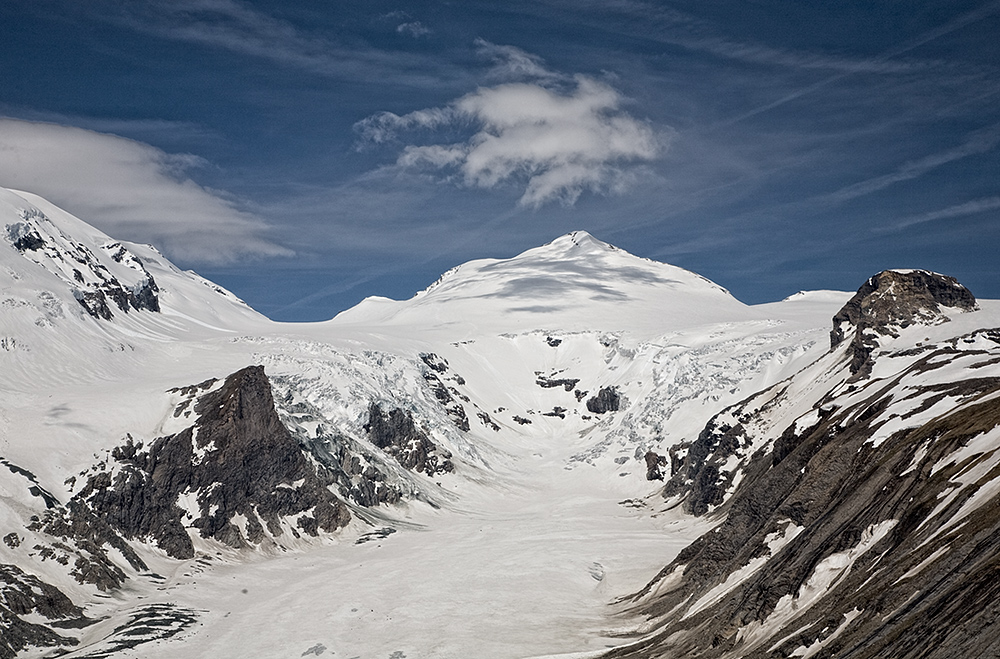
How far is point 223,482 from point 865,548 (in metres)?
136

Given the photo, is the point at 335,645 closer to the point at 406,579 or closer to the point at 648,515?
the point at 406,579

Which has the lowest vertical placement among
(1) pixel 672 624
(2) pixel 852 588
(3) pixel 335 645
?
(3) pixel 335 645

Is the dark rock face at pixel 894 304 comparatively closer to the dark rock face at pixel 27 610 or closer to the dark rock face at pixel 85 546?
the dark rock face at pixel 85 546

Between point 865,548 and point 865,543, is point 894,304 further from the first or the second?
point 865,548

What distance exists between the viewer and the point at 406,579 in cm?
12600

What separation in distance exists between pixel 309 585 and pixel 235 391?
59.2 metres

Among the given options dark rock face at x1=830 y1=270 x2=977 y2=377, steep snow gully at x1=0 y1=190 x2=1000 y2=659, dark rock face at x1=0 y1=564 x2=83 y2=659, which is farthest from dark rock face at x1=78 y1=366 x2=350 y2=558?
dark rock face at x1=830 y1=270 x2=977 y2=377

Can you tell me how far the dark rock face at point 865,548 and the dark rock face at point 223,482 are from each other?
9480 centimetres

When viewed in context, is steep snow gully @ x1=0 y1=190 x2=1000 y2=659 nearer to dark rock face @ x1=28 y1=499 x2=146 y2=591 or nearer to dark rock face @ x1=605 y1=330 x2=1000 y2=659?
dark rock face @ x1=605 y1=330 x2=1000 y2=659

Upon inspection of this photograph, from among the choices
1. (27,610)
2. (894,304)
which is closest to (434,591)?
(27,610)

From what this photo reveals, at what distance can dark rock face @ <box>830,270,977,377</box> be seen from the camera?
16212 cm

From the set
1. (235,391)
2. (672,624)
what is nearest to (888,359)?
(672,624)

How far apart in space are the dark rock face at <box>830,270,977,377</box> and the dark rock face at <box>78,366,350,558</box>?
113798 millimetres

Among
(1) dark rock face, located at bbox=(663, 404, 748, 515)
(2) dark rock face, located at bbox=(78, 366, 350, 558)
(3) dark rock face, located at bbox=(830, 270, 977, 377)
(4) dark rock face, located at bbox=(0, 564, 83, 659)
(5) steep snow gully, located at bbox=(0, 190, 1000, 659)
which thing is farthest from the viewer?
(3) dark rock face, located at bbox=(830, 270, 977, 377)
